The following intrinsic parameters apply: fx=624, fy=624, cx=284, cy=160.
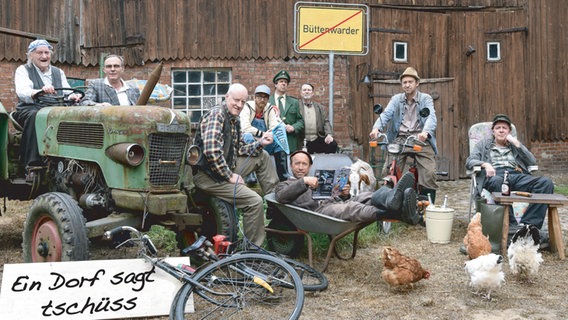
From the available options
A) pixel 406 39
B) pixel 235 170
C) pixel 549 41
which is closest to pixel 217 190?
pixel 235 170

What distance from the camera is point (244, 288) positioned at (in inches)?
160

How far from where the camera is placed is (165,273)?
4.33 metres

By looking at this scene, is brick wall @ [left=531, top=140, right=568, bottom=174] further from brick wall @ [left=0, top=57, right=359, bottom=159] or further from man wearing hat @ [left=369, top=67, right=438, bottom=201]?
man wearing hat @ [left=369, top=67, right=438, bottom=201]

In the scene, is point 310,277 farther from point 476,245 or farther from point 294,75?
point 294,75

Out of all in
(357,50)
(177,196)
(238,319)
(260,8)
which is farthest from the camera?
(260,8)

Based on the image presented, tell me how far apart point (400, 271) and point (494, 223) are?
1.97 meters

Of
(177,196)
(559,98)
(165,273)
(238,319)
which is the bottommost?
(238,319)

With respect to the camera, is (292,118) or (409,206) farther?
(292,118)

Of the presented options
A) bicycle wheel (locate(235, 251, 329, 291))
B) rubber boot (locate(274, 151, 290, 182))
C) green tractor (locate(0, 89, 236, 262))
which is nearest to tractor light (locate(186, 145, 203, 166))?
green tractor (locate(0, 89, 236, 262))

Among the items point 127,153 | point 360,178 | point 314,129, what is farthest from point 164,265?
point 314,129

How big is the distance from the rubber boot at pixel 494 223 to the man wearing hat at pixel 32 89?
4.20 m

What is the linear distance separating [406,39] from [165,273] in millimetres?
9576

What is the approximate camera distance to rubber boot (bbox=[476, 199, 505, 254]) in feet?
20.7

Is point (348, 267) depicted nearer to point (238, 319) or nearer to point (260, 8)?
point (238, 319)
